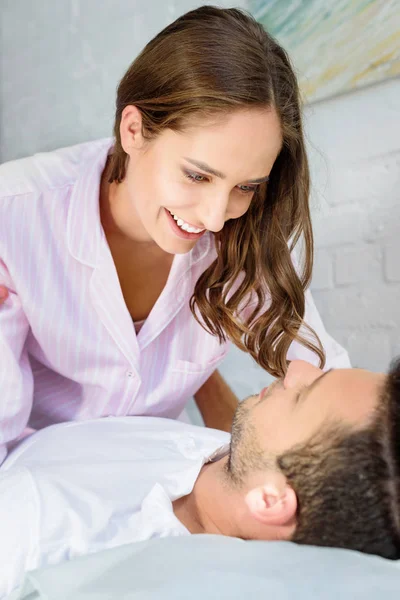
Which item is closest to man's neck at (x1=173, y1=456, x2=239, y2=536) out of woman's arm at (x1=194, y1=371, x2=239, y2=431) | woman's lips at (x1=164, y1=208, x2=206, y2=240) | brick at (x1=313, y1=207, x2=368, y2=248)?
woman's lips at (x1=164, y1=208, x2=206, y2=240)

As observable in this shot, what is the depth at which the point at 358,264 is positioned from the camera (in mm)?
1801

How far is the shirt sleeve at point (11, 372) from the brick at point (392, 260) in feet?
2.75

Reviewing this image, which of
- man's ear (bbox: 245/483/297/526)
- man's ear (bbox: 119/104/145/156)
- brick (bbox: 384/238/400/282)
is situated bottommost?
man's ear (bbox: 245/483/297/526)

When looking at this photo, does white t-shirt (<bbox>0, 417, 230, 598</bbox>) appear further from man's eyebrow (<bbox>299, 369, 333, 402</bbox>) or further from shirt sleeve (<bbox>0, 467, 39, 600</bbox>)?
man's eyebrow (<bbox>299, 369, 333, 402</bbox>)

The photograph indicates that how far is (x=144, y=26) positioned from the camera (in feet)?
7.58

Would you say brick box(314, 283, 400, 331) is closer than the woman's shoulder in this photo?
No

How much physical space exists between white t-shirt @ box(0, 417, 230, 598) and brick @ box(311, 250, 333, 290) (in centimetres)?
55

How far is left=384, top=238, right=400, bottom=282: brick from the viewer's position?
172cm

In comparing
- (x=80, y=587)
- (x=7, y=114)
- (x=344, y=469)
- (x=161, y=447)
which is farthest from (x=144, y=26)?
(x=80, y=587)

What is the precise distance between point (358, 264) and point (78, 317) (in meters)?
0.70

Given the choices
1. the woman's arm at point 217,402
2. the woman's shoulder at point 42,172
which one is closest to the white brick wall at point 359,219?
the woman's arm at point 217,402

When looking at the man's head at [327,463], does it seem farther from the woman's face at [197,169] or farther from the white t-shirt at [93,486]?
the woman's face at [197,169]

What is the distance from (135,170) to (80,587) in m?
0.77

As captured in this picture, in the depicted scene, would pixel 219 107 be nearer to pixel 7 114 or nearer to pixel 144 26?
pixel 144 26
